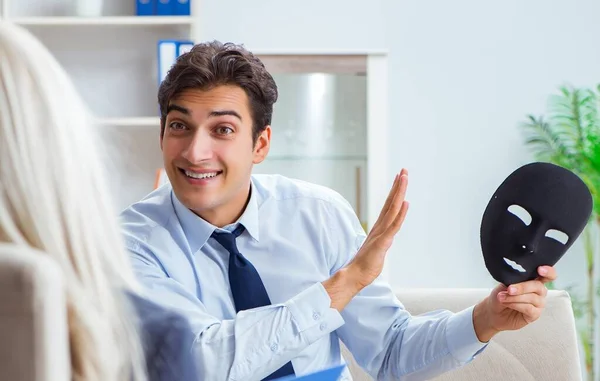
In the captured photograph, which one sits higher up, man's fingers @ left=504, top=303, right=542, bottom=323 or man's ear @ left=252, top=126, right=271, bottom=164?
man's ear @ left=252, top=126, right=271, bottom=164

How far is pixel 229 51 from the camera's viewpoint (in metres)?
1.93

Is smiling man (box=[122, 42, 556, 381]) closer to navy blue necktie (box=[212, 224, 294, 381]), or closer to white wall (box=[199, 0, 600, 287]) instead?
navy blue necktie (box=[212, 224, 294, 381])

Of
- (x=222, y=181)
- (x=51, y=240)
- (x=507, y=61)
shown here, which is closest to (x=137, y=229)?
(x=222, y=181)

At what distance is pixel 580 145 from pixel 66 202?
3.77 metres

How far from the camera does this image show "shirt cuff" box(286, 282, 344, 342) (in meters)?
1.67

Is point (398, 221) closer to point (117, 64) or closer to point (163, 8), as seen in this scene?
point (163, 8)

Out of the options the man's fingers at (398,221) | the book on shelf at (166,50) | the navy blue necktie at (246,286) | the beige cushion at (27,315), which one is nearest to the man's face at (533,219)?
the man's fingers at (398,221)

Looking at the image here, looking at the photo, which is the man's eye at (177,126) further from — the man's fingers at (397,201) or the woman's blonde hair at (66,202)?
the woman's blonde hair at (66,202)

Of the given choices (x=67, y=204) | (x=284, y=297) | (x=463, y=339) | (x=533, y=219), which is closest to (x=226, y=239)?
(x=284, y=297)

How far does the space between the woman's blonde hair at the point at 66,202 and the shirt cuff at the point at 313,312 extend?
0.78m

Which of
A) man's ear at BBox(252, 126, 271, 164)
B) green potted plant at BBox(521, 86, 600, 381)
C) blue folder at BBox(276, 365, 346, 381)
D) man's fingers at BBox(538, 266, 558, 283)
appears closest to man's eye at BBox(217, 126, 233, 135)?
man's ear at BBox(252, 126, 271, 164)

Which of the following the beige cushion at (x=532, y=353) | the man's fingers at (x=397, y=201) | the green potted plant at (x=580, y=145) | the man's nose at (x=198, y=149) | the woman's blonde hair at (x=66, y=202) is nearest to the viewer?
the woman's blonde hair at (x=66, y=202)

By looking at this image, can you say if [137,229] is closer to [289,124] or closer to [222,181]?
[222,181]

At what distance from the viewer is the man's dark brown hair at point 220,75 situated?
1.90m
